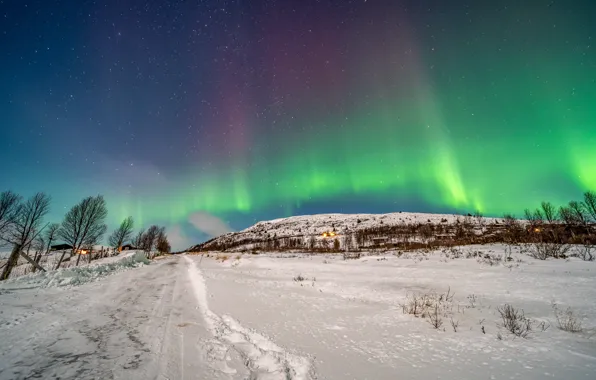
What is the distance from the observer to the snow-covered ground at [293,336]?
363 cm

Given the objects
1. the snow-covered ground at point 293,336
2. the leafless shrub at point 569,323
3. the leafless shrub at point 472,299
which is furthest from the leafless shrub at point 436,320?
the leafless shrub at point 569,323

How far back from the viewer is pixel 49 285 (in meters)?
10.5

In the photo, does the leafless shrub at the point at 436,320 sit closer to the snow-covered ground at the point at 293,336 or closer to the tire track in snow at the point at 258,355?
the snow-covered ground at the point at 293,336

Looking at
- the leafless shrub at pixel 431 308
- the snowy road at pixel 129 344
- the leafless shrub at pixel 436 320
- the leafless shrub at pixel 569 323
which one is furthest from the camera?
the leafless shrub at pixel 431 308

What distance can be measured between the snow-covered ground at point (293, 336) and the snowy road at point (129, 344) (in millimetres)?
20

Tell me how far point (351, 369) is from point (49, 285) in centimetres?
1288

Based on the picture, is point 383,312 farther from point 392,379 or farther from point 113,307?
point 113,307

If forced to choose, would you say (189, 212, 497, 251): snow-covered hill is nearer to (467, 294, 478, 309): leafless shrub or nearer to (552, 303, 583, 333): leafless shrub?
(467, 294, 478, 309): leafless shrub

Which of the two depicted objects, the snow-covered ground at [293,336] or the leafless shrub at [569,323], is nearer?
the snow-covered ground at [293,336]

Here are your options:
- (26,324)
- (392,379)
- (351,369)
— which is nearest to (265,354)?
(351,369)

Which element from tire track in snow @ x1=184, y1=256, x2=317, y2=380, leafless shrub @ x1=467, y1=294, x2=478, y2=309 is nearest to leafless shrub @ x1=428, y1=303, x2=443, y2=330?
leafless shrub @ x1=467, y1=294, x2=478, y2=309

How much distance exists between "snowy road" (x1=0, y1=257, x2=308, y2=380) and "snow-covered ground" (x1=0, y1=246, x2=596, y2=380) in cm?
2

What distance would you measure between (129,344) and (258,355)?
229 cm

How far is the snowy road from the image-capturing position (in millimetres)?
3564
